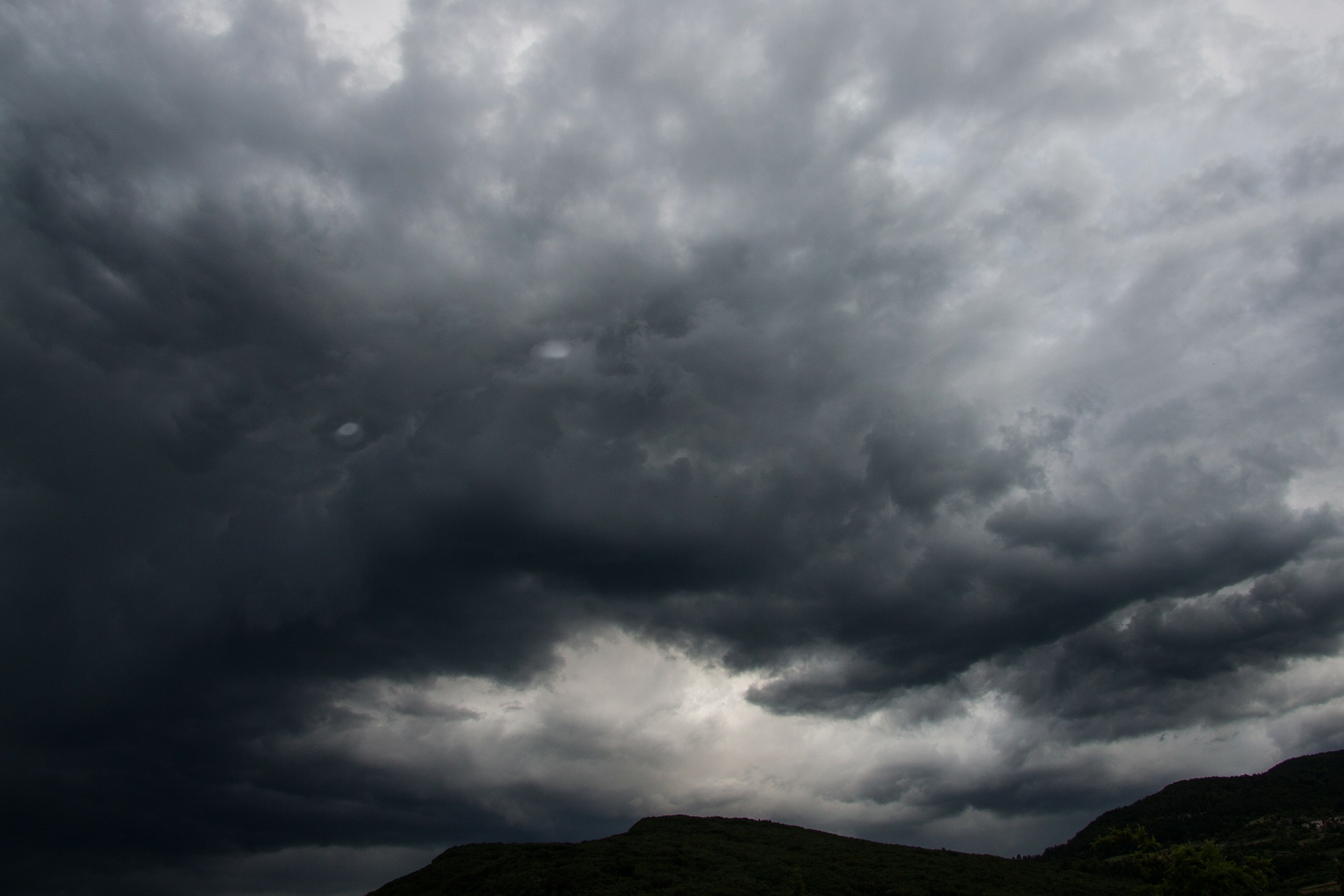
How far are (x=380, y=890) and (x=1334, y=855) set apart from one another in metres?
190

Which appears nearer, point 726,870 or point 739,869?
point 726,870

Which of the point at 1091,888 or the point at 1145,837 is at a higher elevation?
→ the point at 1145,837

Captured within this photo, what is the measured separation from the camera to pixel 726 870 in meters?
105

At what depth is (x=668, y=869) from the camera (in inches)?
4018

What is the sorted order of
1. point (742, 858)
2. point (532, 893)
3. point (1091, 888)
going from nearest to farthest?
point (532, 893)
point (742, 858)
point (1091, 888)

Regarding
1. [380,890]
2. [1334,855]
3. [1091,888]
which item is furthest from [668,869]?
[1334,855]

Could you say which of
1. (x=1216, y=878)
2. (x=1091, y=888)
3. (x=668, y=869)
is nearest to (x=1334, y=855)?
(x=1091, y=888)

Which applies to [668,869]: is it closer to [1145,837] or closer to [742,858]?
[742,858]

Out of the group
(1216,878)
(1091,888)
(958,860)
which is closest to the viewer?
(1216,878)

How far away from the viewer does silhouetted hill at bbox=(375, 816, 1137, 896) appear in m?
92.4

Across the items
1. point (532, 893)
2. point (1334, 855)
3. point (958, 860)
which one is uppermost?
point (532, 893)

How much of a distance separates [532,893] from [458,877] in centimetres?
1377

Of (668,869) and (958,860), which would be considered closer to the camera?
(668,869)

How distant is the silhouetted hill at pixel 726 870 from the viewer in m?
92.4
